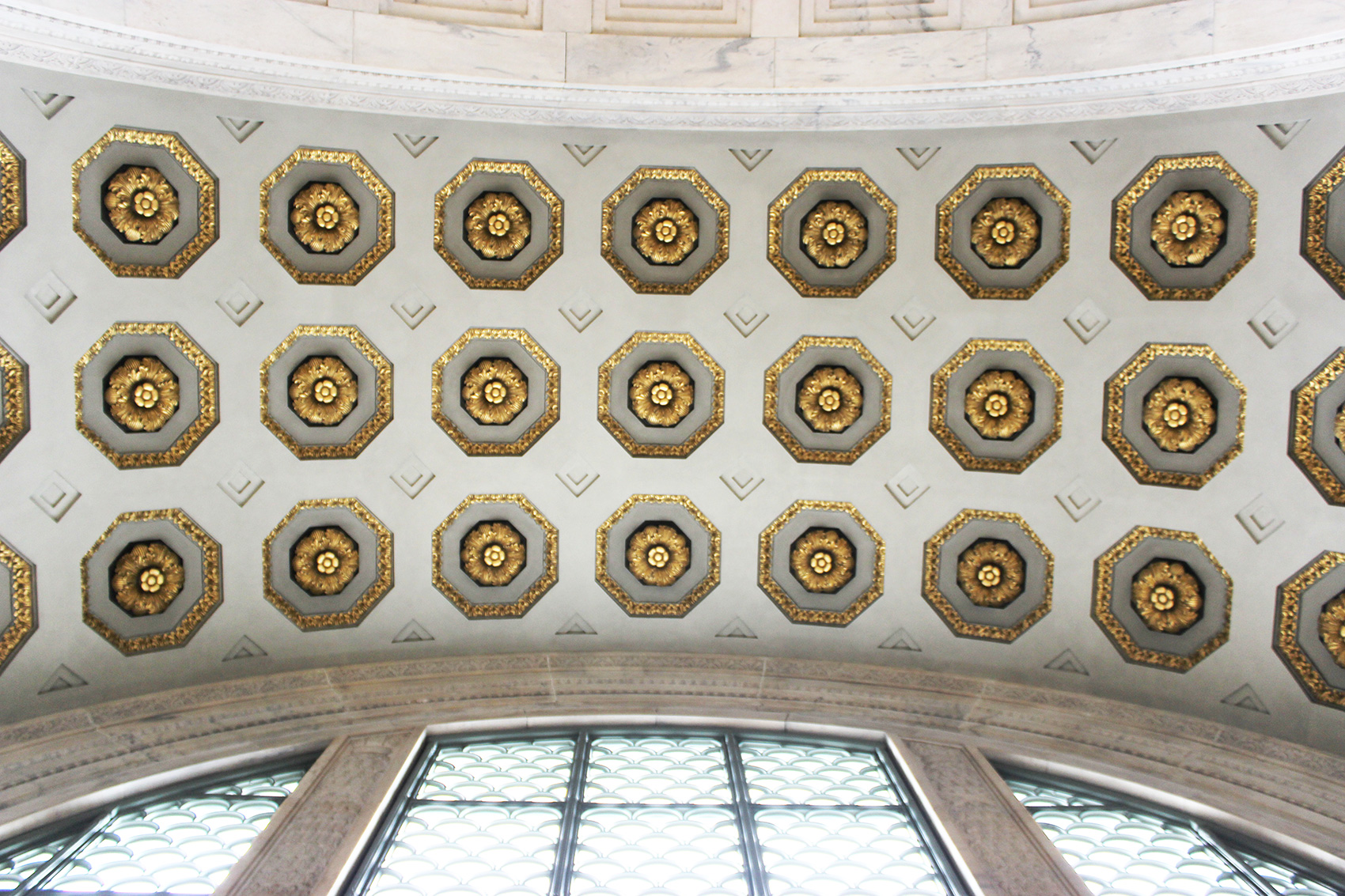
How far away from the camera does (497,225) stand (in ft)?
27.8

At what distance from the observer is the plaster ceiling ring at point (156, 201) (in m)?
7.26

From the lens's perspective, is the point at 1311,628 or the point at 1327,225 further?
the point at 1311,628

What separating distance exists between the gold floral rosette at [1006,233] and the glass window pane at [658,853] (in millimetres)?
5298

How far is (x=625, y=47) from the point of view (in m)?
7.30

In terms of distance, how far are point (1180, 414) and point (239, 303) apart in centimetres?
823

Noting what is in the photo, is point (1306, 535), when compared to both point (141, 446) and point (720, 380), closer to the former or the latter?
point (720, 380)

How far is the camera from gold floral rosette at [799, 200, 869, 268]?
27.7 feet

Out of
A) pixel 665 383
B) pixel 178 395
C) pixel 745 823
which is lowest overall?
pixel 745 823

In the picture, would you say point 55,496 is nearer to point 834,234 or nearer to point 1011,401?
point 834,234

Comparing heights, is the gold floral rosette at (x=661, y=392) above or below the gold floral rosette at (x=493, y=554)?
above

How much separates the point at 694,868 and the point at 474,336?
5.08m

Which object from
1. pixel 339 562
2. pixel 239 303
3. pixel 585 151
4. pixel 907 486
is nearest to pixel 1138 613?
pixel 907 486

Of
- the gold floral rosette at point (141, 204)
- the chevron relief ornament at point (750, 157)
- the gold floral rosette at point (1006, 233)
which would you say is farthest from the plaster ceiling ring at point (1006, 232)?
the gold floral rosette at point (141, 204)

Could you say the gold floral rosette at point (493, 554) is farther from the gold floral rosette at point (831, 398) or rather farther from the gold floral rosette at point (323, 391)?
the gold floral rosette at point (831, 398)
